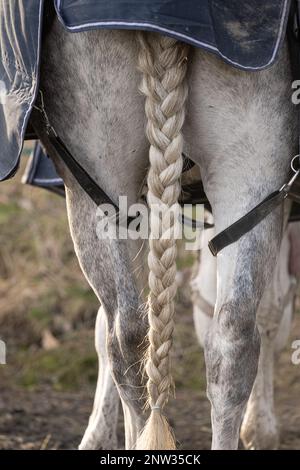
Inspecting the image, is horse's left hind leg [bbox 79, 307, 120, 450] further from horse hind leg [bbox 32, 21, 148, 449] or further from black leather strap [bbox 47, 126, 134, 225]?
black leather strap [bbox 47, 126, 134, 225]

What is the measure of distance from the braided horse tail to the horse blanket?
0.30 ft

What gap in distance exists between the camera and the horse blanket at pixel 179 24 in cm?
223

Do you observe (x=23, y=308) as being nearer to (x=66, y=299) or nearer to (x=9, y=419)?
(x=66, y=299)

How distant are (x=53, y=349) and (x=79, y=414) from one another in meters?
0.88

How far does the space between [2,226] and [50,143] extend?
3.97 meters

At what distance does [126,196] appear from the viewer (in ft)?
8.33

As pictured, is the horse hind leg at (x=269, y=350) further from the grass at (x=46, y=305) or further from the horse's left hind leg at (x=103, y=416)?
the grass at (x=46, y=305)

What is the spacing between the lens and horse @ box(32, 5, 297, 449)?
2.36 m

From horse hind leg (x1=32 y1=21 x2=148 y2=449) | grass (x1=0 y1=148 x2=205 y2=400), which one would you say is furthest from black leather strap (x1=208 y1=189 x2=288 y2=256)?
grass (x1=0 y1=148 x2=205 y2=400)

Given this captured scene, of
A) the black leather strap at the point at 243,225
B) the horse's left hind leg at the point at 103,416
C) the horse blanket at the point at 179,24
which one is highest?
the horse blanket at the point at 179,24

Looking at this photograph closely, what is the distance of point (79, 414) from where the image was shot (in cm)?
455

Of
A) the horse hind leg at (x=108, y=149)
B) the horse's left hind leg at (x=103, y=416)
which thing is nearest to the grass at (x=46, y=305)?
the horse's left hind leg at (x=103, y=416)

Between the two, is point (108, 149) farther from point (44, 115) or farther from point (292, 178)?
point (292, 178)
